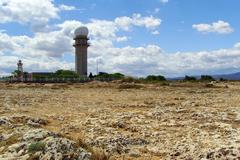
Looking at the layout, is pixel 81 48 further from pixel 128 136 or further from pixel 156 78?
pixel 128 136

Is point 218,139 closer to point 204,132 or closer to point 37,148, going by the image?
point 204,132

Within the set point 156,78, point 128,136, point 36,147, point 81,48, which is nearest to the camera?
point 36,147

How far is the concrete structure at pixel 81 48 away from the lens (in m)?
177

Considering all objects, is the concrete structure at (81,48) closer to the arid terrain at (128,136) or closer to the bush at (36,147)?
the arid terrain at (128,136)

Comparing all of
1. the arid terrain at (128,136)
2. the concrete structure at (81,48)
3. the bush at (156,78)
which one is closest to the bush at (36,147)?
the arid terrain at (128,136)

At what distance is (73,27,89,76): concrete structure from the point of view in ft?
580

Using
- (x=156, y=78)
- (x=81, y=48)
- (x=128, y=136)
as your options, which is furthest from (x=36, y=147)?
(x=81, y=48)

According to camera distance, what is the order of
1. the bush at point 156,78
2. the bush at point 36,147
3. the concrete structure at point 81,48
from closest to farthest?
the bush at point 36,147 → the bush at point 156,78 → the concrete structure at point 81,48

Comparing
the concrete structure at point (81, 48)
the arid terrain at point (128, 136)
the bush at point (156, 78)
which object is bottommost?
the arid terrain at point (128, 136)

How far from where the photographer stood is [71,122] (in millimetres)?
25250

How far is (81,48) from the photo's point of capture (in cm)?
17925

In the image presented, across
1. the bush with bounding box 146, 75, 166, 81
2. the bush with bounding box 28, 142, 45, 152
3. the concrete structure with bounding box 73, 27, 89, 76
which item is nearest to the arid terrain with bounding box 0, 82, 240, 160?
the bush with bounding box 28, 142, 45, 152

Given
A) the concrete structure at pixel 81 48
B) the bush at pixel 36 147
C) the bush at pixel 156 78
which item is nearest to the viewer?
the bush at pixel 36 147

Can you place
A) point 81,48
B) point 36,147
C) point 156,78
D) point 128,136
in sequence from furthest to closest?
point 81,48, point 156,78, point 128,136, point 36,147
